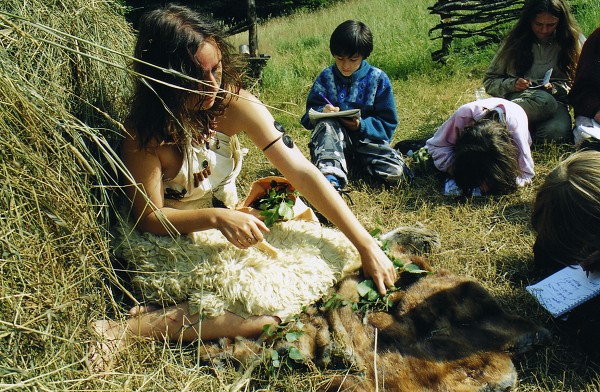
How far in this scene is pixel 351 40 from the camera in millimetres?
4098

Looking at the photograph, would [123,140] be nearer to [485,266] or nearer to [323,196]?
[323,196]

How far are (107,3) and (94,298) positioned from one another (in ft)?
6.00

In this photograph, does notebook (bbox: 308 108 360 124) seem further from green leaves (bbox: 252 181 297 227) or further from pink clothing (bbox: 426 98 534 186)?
green leaves (bbox: 252 181 297 227)

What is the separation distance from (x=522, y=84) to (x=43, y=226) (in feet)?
12.4

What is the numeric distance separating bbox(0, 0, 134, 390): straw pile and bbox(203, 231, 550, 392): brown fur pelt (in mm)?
628

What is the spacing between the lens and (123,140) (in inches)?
108

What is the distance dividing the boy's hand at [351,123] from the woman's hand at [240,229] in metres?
1.92

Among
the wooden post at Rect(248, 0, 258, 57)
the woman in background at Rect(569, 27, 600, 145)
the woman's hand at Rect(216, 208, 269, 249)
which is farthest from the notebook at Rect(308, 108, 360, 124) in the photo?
the wooden post at Rect(248, 0, 258, 57)

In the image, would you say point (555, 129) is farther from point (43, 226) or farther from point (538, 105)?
point (43, 226)

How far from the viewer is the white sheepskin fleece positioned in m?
2.56

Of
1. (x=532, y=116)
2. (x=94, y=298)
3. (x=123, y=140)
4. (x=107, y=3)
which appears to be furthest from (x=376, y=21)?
(x=94, y=298)

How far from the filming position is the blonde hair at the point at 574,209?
7.79 ft

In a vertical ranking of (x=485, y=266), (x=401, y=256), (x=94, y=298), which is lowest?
(x=485, y=266)

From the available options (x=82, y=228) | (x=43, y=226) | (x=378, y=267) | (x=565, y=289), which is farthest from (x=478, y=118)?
(x=43, y=226)
